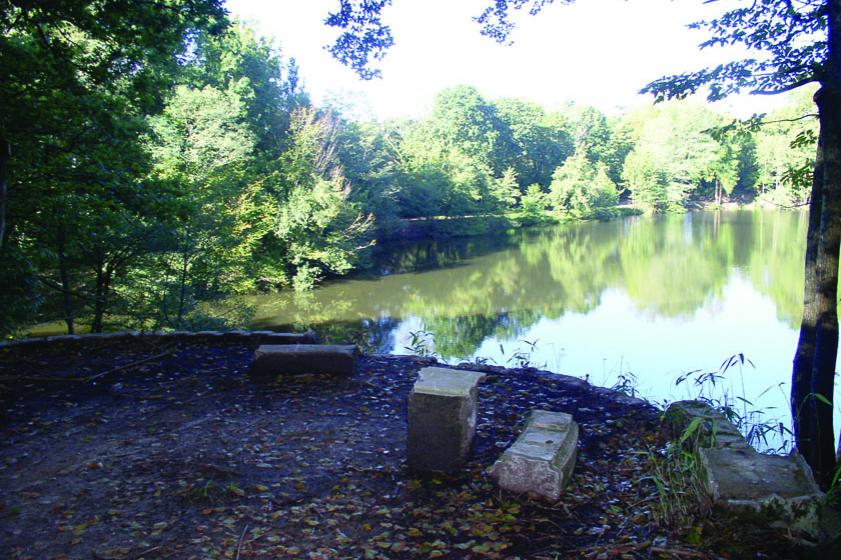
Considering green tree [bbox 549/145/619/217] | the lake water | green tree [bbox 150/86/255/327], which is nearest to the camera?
the lake water

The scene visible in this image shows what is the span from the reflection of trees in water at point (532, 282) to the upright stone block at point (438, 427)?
825cm

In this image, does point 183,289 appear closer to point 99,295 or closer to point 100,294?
point 100,294

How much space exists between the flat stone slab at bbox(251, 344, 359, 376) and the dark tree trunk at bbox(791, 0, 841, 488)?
380 cm

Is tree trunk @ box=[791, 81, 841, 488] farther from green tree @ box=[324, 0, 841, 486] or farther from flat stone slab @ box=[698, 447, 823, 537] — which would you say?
flat stone slab @ box=[698, 447, 823, 537]

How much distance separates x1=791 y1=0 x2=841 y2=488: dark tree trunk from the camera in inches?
168

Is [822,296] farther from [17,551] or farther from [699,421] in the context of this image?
[17,551]

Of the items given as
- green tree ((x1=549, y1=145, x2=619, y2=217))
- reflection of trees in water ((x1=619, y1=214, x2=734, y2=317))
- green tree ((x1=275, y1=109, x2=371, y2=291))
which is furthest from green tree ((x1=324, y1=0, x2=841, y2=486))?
green tree ((x1=549, y1=145, x2=619, y2=217))

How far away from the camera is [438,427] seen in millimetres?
3854

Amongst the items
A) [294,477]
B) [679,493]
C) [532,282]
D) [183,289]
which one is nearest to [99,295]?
[183,289]

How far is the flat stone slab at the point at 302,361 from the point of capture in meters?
5.86

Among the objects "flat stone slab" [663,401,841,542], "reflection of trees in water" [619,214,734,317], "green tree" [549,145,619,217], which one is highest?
"green tree" [549,145,619,217]

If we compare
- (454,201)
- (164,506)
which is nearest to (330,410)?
(164,506)

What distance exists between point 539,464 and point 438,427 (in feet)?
2.31

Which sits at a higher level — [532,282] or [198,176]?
[198,176]
